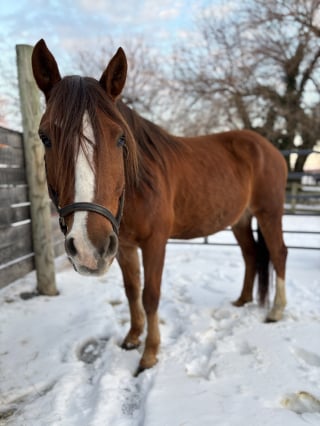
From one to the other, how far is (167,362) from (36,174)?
7.44ft

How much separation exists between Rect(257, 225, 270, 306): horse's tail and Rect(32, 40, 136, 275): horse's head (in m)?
1.93

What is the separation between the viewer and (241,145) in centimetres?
278

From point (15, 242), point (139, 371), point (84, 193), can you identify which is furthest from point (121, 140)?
point (15, 242)

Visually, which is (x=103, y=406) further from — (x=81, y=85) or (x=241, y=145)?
(x=241, y=145)

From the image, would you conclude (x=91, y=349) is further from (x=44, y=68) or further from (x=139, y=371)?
(x=44, y=68)

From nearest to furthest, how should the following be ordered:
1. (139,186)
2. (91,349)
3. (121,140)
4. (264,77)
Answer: (121,140) < (139,186) < (91,349) < (264,77)

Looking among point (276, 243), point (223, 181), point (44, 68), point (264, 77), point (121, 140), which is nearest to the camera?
point (121, 140)

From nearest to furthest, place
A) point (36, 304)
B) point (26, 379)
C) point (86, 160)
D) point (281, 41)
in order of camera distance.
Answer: point (86, 160) < point (26, 379) < point (36, 304) < point (281, 41)

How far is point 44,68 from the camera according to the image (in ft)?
4.94

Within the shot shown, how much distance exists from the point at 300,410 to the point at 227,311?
4.04 ft

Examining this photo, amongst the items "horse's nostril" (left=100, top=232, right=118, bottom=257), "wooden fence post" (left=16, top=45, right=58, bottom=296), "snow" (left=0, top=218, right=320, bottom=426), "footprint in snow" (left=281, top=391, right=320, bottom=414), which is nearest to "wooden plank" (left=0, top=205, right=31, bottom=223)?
"wooden fence post" (left=16, top=45, right=58, bottom=296)

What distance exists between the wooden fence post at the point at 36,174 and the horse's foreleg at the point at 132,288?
50.7 inches

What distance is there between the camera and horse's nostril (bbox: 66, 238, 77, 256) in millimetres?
Result: 1151

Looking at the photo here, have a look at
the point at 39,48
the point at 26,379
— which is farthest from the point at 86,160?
the point at 26,379
